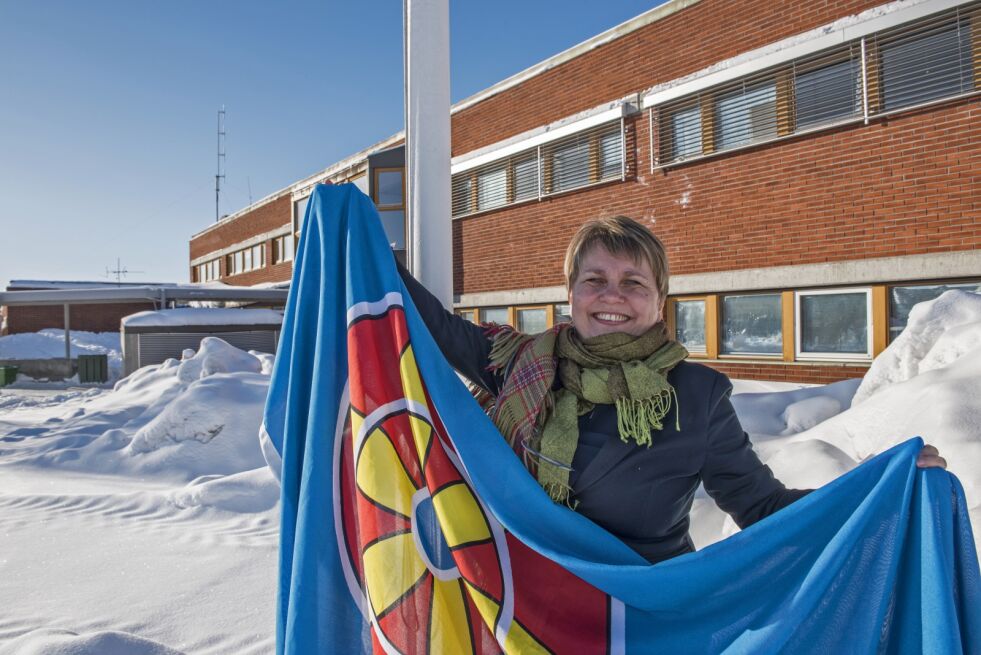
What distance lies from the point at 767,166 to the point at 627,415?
25.3ft

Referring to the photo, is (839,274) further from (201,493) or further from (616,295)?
(201,493)

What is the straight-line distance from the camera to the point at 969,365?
343 centimetres

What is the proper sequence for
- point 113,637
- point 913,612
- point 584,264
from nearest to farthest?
point 913,612
point 584,264
point 113,637

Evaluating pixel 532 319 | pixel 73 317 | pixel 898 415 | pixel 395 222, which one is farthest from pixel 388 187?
pixel 73 317

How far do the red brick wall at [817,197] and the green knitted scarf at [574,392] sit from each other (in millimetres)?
6720

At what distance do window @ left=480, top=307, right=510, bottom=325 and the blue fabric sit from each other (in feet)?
34.6

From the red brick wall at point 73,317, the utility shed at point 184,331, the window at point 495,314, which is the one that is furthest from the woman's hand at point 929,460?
the red brick wall at point 73,317

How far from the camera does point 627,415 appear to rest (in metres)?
1.79

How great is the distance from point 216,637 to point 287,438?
4.62ft

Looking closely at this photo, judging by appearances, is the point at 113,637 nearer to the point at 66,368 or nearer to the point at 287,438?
the point at 287,438

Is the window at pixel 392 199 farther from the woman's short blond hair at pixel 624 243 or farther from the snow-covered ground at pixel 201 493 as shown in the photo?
the woman's short blond hair at pixel 624 243

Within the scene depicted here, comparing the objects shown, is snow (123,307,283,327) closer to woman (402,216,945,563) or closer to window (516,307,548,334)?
window (516,307,548,334)

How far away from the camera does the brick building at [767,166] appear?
6.88 meters

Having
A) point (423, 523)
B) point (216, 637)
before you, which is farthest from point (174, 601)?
point (423, 523)
